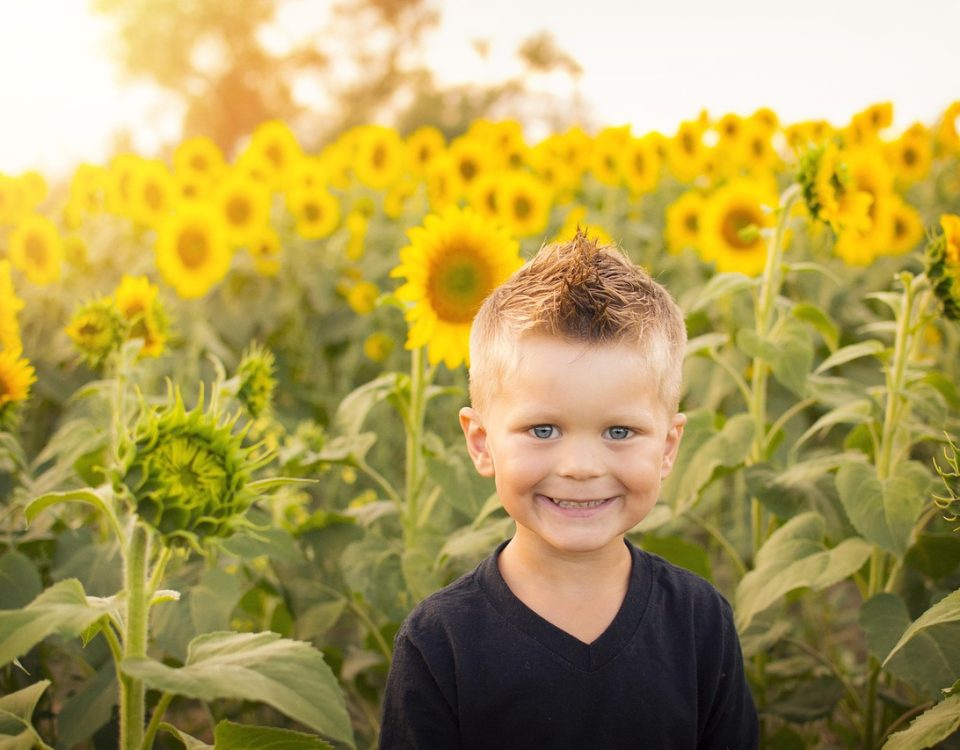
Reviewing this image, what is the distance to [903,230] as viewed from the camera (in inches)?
178

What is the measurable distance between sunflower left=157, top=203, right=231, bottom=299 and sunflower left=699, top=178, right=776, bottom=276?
1861mm

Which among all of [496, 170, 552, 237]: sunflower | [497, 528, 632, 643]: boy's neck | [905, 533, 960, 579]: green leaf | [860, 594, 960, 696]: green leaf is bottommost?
[860, 594, 960, 696]: green leaf

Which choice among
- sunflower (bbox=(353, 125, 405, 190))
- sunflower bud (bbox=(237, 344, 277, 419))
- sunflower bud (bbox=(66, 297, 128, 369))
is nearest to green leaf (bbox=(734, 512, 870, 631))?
sunflower bud (bbox=(237, 344, 277, 419))

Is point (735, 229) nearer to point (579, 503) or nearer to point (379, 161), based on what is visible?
point (579, 503)

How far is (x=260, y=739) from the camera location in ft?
4.41

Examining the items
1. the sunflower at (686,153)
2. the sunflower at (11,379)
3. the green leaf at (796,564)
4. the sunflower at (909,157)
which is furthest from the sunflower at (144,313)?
the sunflower at (909,157)

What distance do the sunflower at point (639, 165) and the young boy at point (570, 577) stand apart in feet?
13.1

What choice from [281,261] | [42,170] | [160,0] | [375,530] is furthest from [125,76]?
[375,530]

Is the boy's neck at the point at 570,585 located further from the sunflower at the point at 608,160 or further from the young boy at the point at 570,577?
the sunflower at the point at 608,160

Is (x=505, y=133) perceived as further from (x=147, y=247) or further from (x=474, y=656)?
(x=474, y=656)

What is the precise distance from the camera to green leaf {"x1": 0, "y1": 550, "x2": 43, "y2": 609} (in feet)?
6.50

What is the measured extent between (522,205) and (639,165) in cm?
126

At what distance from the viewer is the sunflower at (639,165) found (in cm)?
537

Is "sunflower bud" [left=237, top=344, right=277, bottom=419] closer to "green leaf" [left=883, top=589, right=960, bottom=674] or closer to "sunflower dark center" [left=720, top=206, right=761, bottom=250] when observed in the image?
"green leaf" [left=883, top=589, right=960, bottom=674]
